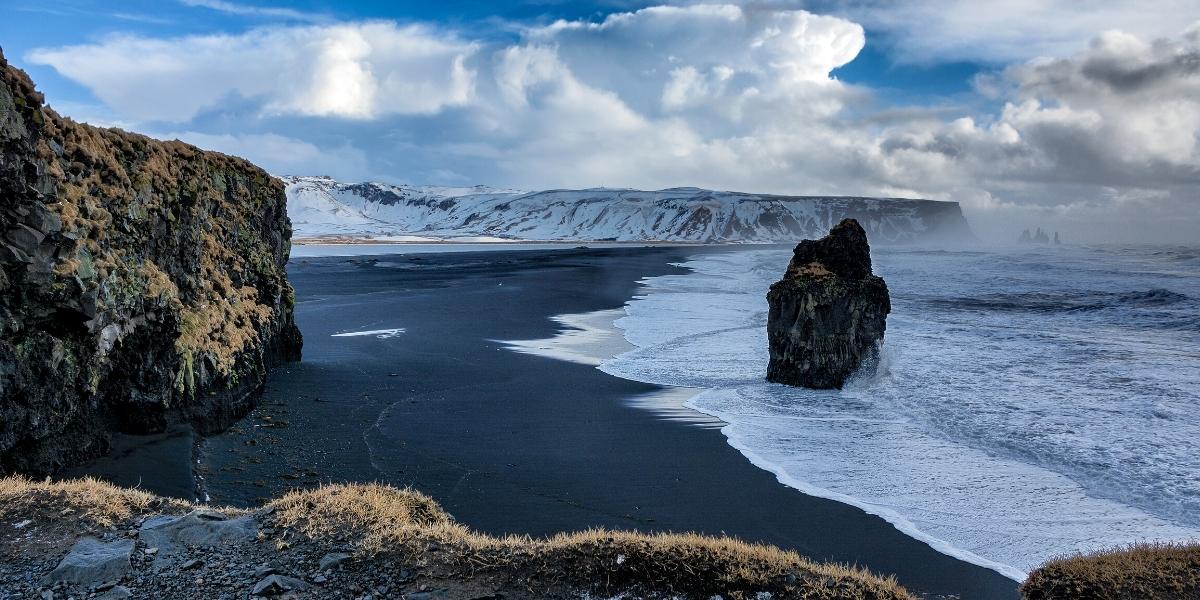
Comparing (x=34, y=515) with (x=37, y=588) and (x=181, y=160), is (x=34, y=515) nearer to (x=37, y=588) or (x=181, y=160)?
(x=37, y=588)

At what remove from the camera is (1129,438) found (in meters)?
14.2

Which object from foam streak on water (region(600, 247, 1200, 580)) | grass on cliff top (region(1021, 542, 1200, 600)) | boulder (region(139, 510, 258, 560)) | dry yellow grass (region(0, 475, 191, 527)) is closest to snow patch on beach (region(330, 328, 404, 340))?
foam streak on water (region(600, 247, 1200, 580))

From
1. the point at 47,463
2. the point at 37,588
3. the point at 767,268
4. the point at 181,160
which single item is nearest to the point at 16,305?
the point at 47,463

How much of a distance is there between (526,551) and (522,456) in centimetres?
644

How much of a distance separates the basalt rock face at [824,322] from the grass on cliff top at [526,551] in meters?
13.1

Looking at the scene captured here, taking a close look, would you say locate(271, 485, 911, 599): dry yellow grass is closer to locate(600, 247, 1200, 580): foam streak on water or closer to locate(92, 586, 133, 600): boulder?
locate(92, 586, 133, 600): boulder

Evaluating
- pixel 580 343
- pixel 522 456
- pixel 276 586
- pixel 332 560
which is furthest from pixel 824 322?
pixel 276 586

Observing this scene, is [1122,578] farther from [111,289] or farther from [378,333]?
[378,333]

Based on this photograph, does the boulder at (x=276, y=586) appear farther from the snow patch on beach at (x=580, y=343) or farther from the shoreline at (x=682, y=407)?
the snow patch on beach at (x=580, y=343)

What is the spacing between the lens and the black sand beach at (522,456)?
10.1 meters

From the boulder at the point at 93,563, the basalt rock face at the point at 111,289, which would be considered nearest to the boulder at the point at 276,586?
the boulder at the point at 93,563

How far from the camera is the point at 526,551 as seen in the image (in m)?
6.91

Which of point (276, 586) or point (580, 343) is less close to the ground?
point (276, 586)

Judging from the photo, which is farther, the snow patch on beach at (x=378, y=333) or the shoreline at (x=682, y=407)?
the snow patch on beach at (x=378, y=333)
